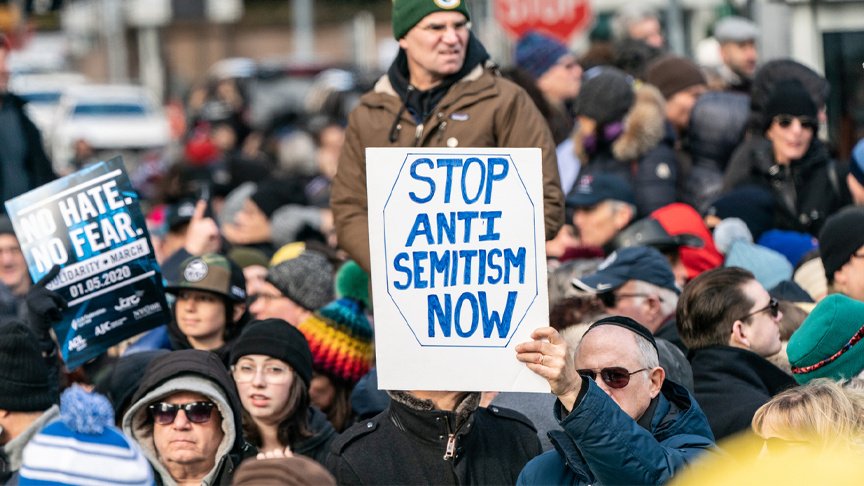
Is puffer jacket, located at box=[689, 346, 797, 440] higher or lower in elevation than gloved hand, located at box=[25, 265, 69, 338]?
lower

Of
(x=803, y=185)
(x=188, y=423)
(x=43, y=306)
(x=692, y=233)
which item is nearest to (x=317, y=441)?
(x=188, y=423)

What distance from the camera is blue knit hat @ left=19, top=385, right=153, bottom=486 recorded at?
179 inches

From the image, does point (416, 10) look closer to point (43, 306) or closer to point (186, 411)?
point (43, 306)

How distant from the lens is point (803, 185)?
31.8 feet

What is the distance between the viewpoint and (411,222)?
572 cm

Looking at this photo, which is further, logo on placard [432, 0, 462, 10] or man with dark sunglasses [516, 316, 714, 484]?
logo on placard [432, 0, 462, 10]

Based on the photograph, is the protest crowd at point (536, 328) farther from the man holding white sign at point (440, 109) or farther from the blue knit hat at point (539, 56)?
the blue knit hat at point (539, 56)

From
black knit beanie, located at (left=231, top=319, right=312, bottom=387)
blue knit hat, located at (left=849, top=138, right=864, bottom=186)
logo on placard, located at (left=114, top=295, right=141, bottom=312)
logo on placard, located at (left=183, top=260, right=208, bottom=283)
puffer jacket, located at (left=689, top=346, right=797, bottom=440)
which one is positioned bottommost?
puffer jacket, located at (left=689, top=346, right=797, bottom=440)

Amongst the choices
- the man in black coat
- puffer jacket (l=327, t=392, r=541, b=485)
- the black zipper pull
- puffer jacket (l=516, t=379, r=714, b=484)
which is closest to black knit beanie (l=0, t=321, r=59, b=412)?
puffer jacket (l=327, t=392, r=541, b=485)

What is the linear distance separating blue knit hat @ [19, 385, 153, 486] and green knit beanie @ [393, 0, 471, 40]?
327 cm

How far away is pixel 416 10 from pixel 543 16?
778cm

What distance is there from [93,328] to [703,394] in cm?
Result: 270

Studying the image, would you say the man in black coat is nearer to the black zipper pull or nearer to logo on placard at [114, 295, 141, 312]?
logo on placard at [114, 295, 141, 312]

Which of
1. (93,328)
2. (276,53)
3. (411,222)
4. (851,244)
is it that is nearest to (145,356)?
(93,328)
